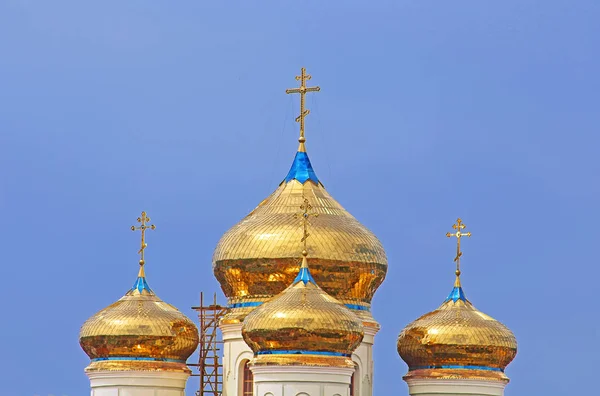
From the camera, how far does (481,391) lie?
55.8 m

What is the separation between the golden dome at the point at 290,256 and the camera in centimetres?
5531

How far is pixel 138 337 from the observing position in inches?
2191

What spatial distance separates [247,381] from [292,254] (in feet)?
10.7

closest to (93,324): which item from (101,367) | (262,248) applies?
(101,367)

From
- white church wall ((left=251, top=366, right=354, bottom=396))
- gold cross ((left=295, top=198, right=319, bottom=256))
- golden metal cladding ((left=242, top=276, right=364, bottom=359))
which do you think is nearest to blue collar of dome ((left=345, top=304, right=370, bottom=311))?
gold cross ((left=295, top=198, right=319, bottom=256))

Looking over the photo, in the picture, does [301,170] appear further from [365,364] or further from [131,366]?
[131,366]

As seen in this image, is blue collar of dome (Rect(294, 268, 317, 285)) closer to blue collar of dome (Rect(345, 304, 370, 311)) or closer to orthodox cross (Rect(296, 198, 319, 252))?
orthodox cross (Rect(296, 198, 319, 252))

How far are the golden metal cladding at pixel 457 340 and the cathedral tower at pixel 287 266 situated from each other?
1127mm

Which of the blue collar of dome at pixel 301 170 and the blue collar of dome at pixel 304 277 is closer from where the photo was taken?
the blue collar of dome at pixel 304 277

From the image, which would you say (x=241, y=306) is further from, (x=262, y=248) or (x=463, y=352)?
(x=463, y=352)

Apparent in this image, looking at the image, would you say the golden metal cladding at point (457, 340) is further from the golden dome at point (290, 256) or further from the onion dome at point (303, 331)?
the onion dome at point (303, 331)

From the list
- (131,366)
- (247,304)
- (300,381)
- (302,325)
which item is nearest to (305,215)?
(247,304)

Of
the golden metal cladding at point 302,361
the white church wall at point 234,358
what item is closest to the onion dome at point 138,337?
the white church wall at point 234,358

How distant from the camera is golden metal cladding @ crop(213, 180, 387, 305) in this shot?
5528cm
